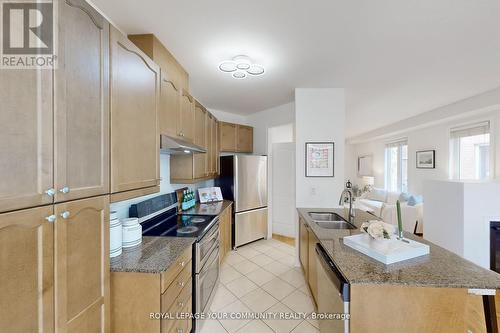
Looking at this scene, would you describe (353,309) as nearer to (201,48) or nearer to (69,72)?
(69,72)

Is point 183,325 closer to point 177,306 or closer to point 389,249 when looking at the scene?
point 177,306

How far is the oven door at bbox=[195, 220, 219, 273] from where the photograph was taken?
5.42ft

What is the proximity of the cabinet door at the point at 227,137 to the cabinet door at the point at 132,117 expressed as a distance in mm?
2123

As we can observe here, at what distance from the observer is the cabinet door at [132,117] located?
43.1 inches

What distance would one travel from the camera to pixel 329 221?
2.25m

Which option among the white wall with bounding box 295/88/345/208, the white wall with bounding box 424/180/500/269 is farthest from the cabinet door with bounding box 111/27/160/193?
the white wall with bounding box 424/180/500/269

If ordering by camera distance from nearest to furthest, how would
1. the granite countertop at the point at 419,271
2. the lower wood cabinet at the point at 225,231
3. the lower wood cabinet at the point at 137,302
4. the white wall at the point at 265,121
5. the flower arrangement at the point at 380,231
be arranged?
the granite countertop at the point at 419,271
the lower wood cabinet at the point at 137,302
the flower arrangement at the point at 380,231
the lower wood cabinet at the point at 225,231
the white wall at the point at 265,121

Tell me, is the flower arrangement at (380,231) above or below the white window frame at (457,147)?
below

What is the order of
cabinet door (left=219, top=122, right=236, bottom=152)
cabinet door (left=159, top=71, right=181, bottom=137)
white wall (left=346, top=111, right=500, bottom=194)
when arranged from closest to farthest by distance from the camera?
1. cabinet door (left=159, top=71, right=181, bottom=137)
2. white wall (left=346, top=111, right=500, bottom=194)
3. cabinet door (left=219, top=122, right=236, bottom=152)

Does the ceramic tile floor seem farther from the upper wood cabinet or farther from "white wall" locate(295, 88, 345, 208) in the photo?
the upper wood cabinet

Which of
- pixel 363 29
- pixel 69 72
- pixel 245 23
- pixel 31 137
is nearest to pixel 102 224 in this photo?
pixel 31 137

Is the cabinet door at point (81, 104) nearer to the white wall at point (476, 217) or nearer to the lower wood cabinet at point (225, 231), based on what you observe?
the lower wood cabinet at point (225, 231)

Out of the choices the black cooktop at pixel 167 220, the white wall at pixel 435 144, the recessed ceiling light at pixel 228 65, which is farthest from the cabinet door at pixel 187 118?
the white wall at pixel 435 144

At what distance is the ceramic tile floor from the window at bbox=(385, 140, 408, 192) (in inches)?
169
